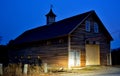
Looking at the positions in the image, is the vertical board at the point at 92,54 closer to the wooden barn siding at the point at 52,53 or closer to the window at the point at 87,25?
the window at the point at 87,25

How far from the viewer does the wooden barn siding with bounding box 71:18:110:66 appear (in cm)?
2483

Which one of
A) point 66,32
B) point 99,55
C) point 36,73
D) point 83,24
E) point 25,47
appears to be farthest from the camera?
point 25,47

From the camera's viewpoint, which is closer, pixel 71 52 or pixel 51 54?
pixel 71 52

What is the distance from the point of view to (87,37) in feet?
85.7

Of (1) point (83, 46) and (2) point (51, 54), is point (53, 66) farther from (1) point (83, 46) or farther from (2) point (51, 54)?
(1) point (83, 46)

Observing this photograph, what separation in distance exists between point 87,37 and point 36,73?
402 inches

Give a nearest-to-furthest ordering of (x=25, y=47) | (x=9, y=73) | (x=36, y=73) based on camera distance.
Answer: (x=9, y=73) → (x=36, y=73) → (x=25, y=47)

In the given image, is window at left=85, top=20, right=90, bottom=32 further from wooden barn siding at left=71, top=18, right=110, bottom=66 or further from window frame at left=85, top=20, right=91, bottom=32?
→ wooden barn siding at left=71, top=18, right=110, bottom=66

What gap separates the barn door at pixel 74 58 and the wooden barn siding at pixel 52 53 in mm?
424

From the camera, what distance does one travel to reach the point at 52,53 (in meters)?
26.3

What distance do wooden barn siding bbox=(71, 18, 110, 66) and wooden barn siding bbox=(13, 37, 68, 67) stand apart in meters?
1.23

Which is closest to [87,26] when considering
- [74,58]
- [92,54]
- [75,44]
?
[75,44]

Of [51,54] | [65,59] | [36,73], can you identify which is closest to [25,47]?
[51,54]

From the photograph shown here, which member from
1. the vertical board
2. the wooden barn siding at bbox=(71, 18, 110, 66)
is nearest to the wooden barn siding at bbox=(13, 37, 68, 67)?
the wooden barn siding at bbox=(71, 18, 110, 66)
